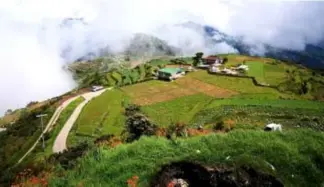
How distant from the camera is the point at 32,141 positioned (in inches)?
2645

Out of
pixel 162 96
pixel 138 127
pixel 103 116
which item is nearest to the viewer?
pixel 138 127

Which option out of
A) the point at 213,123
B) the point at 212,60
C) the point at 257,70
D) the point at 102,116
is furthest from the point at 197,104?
the point at 212,60

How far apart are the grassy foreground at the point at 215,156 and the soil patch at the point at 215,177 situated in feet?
1.07

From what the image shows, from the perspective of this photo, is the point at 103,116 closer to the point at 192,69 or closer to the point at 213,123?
the point at 213,123

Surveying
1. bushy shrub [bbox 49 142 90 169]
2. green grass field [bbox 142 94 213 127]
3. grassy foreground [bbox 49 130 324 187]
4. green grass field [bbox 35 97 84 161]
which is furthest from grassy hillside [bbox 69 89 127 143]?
grassy foreground [bbox 49 130 324 187]

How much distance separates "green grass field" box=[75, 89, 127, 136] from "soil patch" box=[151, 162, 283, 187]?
41.9 meters

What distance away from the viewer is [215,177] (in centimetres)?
1458

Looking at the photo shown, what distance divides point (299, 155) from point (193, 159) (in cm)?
369

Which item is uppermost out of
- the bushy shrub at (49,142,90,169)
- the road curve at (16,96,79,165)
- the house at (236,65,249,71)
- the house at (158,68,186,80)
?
the bushy shrub at (49,142,90,169)

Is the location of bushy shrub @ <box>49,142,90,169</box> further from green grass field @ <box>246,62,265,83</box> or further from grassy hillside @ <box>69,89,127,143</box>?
green grass field @ <box>246,62,265,83</box>

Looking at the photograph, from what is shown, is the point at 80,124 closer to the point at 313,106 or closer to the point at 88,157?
the point at 313,106

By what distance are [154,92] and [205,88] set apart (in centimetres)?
935

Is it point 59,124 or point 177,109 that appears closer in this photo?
point 59,124

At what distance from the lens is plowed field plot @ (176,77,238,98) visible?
255 ft
